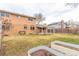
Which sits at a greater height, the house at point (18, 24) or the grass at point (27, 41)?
the house at point (18, 24)

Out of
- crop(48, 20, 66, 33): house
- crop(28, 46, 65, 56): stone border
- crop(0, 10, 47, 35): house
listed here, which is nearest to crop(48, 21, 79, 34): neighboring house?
crop(48, 20, 66, 33): house

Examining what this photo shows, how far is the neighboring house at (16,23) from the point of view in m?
2.26

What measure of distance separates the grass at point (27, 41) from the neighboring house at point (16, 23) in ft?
0.29

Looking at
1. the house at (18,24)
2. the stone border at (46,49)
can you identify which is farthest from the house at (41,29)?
the stone border at (46,49)

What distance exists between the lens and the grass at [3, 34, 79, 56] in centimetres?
228

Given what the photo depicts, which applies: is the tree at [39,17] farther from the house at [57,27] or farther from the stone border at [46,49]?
the stone border at [46,49]

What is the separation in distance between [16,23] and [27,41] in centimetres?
31

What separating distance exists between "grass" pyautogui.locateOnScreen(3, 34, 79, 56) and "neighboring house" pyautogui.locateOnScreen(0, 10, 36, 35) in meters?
0.09

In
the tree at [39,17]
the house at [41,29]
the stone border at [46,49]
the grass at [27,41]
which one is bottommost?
the stone border at [46,49]

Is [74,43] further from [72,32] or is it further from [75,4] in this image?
[75,4]

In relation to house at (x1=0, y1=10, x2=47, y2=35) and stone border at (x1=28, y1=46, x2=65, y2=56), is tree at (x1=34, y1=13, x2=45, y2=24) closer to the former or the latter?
house at (x1=0, y1=10, x2=47, y2=35)

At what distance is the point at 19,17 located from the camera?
7.50 ft

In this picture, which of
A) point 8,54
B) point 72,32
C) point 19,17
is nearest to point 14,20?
point 19,17

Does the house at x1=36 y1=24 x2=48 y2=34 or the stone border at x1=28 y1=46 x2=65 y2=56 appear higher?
the house at x1=36 y1=24 x2=48 y2=34
